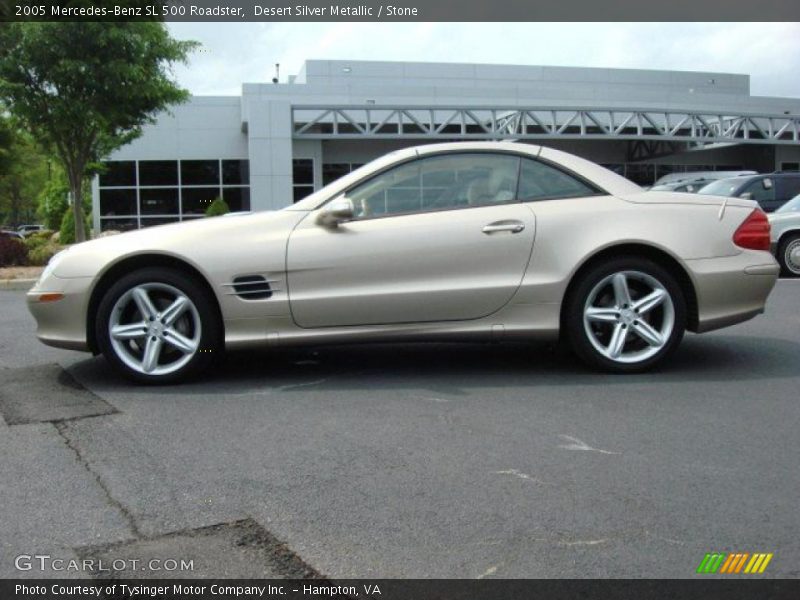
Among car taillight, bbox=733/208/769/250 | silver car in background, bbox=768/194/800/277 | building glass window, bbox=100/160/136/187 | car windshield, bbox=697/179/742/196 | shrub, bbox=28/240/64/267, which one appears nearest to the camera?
car taillight, bbox=733/208/769/250

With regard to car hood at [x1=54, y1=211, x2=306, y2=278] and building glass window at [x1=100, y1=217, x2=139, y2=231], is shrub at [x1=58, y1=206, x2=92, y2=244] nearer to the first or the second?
building glass window at [x1=100, y1=217, x2=139, y2=231]

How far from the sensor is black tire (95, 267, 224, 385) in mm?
5422

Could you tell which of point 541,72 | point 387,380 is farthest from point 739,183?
point 541,72

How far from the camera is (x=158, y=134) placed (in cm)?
3219

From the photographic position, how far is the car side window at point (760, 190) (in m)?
15.1

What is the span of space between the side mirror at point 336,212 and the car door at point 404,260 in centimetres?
4

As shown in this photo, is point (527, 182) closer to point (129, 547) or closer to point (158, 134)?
point (129, 547)

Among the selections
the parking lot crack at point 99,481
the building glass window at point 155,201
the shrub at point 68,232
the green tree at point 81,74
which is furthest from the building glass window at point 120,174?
the parking lot crack at point 99,481

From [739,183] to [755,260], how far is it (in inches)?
413

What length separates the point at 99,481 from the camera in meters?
3.72

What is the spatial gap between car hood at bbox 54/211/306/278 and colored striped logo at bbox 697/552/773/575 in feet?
11.2

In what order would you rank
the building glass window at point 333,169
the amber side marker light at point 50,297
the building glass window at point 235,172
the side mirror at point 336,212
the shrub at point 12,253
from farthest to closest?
the building glass window at point 333,169
the building glass window at point 235,172
the shrub at point 12,253
the amber side marker light at point 50,297
the side mirror at point 336,212

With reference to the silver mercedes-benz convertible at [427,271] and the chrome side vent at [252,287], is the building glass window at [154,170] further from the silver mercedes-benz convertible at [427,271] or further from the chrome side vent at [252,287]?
Result: the chrome side vent at [252,287]

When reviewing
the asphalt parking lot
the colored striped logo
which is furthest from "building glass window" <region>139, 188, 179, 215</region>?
the colored striped logo
